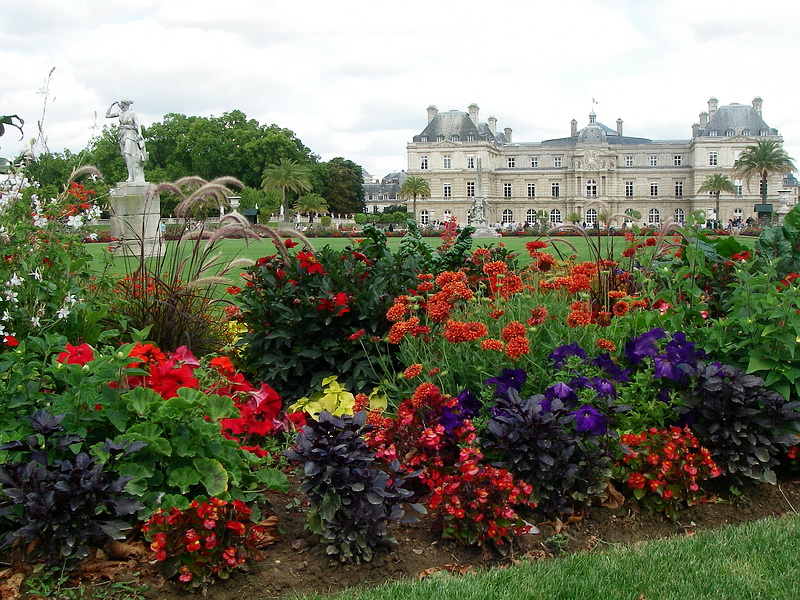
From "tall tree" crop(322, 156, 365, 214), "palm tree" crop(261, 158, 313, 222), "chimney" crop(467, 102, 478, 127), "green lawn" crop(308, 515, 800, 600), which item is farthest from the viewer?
"chimney" crop(467, 102, 478, 127)

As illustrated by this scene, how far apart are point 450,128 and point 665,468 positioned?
311 feet

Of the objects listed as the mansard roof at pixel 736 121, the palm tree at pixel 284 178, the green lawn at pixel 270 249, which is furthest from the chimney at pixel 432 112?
the green lawn at pixel 270 249

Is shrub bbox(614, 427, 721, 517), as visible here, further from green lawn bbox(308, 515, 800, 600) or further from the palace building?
the palace building

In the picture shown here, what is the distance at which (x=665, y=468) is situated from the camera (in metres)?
3.45

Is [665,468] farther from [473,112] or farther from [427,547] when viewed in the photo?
[473,112]

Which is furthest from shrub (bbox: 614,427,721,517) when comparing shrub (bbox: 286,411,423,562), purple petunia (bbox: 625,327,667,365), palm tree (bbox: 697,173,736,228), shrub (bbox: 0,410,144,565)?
palm tree (bbox: 697,173,736,228)

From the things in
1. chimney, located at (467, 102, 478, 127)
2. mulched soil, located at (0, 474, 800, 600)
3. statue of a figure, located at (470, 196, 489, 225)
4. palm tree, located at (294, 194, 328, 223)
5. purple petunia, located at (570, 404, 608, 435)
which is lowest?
mulched soil, located at (0, 474, 800, 600)

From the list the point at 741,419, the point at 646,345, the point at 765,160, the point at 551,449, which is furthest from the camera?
the point at 765,160

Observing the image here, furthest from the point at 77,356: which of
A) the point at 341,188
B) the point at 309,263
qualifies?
the point at 341,188

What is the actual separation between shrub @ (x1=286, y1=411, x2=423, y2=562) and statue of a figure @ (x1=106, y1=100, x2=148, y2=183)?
63.1 ft

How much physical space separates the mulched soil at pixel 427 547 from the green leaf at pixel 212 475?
0.34 meters

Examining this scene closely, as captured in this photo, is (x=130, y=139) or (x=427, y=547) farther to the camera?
(x=130, y=139)

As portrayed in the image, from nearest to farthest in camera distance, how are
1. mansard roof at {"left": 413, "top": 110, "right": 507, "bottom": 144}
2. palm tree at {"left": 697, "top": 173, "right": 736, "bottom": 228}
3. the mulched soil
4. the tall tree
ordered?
1. the mulched soil
2. the tall tree
3. palm tree at {"left": 697, "top": 173, "right": 736, "bottom": 228}
4. mansard roof at {"left": 413, "top": 110, "right": 507, "bottom": 144}

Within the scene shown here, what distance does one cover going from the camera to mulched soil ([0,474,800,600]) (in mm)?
2910
